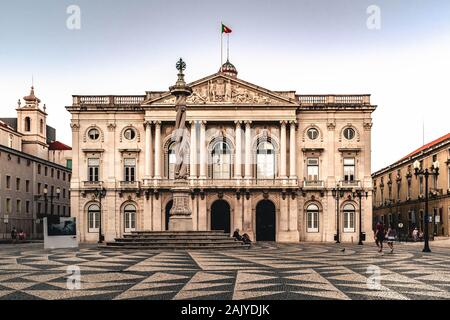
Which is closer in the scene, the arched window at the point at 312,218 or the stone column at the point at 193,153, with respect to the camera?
the stone column at the point at 193,153

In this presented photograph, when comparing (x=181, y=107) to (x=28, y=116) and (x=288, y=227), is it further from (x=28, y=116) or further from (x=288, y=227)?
(x=28, y=116)

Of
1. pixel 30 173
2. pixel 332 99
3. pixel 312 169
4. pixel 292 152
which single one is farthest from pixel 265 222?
pixel 30 173

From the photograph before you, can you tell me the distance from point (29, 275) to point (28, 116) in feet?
267

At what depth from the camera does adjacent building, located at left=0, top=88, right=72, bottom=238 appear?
232 ft

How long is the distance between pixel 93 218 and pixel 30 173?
18853mm

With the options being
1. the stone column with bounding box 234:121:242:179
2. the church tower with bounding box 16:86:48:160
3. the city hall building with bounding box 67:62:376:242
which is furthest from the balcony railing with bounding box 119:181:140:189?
the church tower with bounding box 16:86:48:160

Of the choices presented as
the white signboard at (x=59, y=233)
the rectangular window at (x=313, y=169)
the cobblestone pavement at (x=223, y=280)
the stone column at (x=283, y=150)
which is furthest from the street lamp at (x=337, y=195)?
the cobblestone pavement at (x=223, y=280)

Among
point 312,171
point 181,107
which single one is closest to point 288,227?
point 312,171

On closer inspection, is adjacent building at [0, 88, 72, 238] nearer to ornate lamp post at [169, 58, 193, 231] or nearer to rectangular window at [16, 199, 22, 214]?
rectangular window at [16, 199, 22, 214]

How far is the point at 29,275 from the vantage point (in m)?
21.0

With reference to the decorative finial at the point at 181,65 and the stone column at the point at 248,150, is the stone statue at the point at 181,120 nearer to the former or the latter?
the decorative finial at the point at 181,65

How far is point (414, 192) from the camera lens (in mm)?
76312

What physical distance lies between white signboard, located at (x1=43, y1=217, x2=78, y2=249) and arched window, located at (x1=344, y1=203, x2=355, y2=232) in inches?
1251

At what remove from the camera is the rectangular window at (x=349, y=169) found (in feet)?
208
